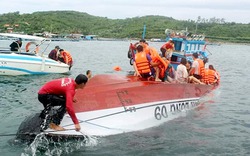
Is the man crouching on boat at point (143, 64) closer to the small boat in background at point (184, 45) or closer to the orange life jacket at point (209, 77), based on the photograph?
the orange life jacket at point (209, 77)

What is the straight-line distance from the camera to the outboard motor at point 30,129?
829 cm

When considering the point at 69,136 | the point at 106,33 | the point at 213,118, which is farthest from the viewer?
the point at 106,33

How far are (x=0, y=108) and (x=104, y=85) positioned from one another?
5130mm

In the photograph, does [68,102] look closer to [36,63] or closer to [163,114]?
[163,114]

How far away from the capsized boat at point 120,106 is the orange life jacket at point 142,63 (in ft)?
1.24

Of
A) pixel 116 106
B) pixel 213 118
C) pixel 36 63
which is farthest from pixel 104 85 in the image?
pixel 36 63

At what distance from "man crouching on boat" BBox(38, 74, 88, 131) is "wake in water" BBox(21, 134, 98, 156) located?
34 centimetres

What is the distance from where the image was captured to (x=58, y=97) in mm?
8125

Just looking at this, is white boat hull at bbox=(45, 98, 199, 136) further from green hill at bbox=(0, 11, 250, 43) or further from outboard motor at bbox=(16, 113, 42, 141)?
green hill at bbox=(0, 11, 250, 43)

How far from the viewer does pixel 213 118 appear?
1255cm

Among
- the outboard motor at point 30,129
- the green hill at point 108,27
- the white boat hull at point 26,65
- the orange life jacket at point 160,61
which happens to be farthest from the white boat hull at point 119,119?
the green hill at point 108,27

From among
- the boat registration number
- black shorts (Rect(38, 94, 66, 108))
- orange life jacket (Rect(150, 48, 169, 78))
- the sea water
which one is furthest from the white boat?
black shorts (Rect(38, 94, 66, 108))

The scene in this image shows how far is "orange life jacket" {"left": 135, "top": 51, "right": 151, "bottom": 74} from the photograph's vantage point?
11.1 m

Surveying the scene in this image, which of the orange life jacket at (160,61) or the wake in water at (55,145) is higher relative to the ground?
the orange life jacket at (160,61)
